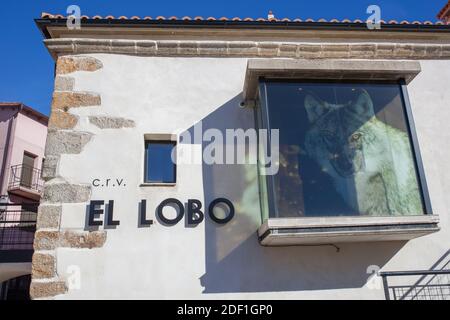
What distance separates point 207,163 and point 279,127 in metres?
1.22

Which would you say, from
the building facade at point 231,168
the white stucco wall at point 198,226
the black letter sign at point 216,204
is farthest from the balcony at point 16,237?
the black letter sign at point 216,204

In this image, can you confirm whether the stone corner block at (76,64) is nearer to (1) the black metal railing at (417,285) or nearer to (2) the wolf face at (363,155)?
(2) the wolf face at (363,155)

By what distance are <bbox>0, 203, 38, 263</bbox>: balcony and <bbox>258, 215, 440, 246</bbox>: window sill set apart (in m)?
5.07

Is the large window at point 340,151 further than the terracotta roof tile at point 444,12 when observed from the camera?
No

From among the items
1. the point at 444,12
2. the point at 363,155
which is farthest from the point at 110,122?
the point at 444,12

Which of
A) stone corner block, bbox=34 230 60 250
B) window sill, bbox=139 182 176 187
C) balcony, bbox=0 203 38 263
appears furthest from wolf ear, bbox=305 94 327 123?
balcony, bbox=0 203 38 263

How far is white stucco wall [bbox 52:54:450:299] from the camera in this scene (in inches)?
205

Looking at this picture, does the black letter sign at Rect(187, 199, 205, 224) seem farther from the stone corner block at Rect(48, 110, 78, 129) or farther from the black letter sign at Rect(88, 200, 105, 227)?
the stone corner block at Rect(48, 110, 78, 129)

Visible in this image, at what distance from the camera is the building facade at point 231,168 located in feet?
17.1

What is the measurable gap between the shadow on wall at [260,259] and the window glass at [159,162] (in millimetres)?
631

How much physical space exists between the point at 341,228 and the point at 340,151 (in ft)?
3.92

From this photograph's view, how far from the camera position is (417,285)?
536cm

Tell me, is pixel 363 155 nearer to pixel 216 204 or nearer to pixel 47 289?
pixel 216 204
